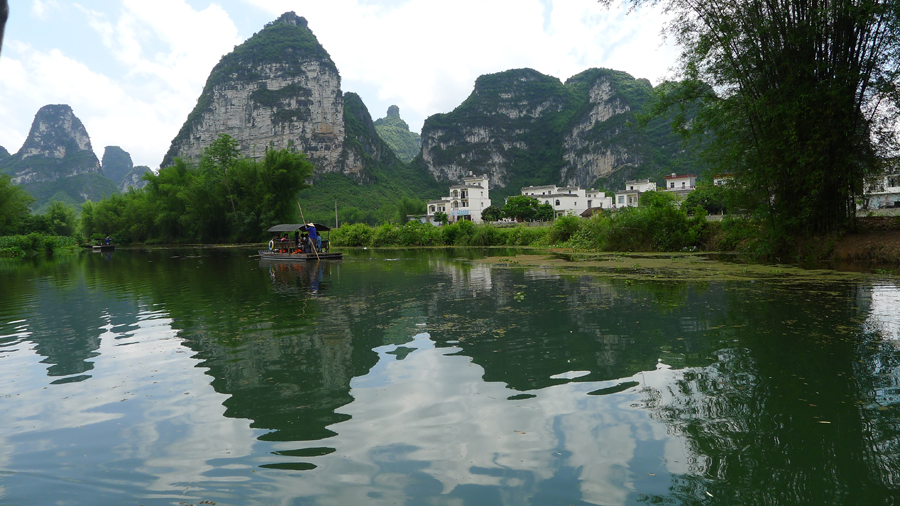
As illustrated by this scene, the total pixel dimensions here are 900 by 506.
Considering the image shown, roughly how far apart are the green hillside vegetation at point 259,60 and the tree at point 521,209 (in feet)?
279

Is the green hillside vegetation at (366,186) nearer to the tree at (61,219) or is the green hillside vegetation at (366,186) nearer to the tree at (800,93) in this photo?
the tree at (61,219)

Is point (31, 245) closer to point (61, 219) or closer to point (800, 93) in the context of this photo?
point (61, 219)

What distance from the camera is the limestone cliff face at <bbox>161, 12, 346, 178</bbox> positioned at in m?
131

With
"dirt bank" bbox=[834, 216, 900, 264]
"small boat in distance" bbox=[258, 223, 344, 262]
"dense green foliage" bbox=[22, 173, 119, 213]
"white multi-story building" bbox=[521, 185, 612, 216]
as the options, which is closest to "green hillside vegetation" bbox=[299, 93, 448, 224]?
"white multi-story building" bbox=[521, 185, 612, 216]

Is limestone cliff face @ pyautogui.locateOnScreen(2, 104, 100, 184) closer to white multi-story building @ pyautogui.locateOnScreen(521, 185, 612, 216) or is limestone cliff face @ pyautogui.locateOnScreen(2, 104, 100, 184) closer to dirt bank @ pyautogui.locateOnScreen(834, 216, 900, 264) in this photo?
white multi-story building @ pyautogui.locateOnScreen(521, 185, 612, 216)

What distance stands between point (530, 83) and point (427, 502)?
196m

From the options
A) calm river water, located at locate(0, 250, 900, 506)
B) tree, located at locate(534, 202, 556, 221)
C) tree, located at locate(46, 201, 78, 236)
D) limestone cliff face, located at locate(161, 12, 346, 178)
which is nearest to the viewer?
calm river water, located at locate(0, 250, 900, 506)

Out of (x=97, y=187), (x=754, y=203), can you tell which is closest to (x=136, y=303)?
(x=754, y=203)

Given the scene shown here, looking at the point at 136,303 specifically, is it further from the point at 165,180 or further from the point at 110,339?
the point at 165,180

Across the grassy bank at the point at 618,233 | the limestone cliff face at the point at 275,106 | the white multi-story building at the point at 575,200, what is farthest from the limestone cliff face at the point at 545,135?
the grassy bank at the point at 618,233

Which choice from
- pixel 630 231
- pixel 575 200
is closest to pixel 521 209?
pixel 575 200

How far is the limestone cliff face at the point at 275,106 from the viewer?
131 meters

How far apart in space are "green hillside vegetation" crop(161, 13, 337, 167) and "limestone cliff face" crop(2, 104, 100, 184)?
47.8 metres

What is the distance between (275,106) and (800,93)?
139 meters
